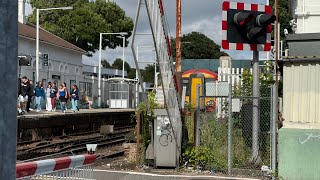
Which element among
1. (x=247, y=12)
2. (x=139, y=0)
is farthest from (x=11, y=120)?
(x=247, y=12)

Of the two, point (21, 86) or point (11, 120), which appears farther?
point (21, 86)

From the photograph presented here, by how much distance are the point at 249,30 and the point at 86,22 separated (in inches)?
2180

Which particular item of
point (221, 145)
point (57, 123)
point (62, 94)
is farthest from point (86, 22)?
point (221, 145)

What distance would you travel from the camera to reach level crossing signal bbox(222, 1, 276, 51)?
11734 mm

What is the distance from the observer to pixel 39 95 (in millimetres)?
29984

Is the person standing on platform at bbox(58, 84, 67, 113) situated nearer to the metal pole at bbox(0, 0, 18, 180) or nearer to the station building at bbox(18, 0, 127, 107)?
the station building at bbox(18, 0, 127, 107)

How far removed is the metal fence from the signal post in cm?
3

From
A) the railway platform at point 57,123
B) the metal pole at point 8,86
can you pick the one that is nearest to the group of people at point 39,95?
the railway platform at point 57,123

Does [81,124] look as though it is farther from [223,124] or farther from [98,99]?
[223,124]

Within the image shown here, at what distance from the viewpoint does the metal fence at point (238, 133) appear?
39.6 feet

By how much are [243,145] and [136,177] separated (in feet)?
8.50

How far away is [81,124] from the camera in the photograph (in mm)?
33188

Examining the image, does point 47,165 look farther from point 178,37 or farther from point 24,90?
point 24,90

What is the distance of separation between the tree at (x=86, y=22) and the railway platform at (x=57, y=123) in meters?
26.6
